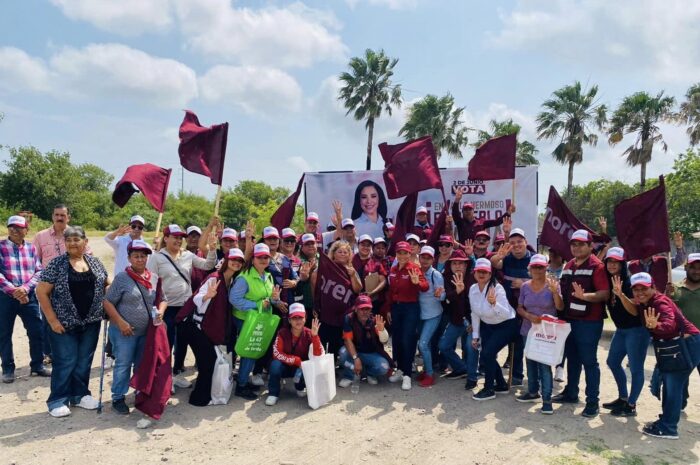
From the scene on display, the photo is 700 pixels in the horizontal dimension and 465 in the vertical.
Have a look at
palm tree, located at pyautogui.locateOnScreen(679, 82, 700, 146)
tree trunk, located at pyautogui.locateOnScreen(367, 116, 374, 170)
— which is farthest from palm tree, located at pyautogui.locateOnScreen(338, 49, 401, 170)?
palm tree, located at pyautogui.locateOnScreen(679, 82, 700, 146)

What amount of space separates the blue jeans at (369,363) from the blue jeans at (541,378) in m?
1.89

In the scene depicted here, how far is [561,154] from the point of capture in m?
31.6

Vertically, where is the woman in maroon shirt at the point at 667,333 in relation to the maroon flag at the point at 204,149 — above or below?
below

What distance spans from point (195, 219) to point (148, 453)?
64.4 meters

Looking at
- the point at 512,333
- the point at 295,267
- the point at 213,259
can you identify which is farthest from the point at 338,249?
the point at 512,333

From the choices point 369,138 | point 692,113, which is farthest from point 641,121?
point 369,138

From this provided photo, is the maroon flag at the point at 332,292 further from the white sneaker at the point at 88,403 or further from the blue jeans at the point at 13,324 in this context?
the blue jeans at the point at 13,324

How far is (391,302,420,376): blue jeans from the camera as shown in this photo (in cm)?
681

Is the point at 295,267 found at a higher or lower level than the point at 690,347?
higher

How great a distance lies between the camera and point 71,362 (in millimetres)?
5660

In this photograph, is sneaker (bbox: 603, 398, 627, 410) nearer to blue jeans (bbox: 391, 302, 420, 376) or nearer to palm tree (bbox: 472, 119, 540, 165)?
blue jeans (bbox: 391, 302, 420, 376)

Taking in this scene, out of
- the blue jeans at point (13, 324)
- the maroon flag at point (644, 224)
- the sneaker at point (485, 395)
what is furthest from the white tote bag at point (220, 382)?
the maroon flag at point (644, 224)

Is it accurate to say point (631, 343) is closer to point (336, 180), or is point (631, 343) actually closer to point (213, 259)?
point (213, 259)

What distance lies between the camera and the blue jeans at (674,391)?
5160mm
